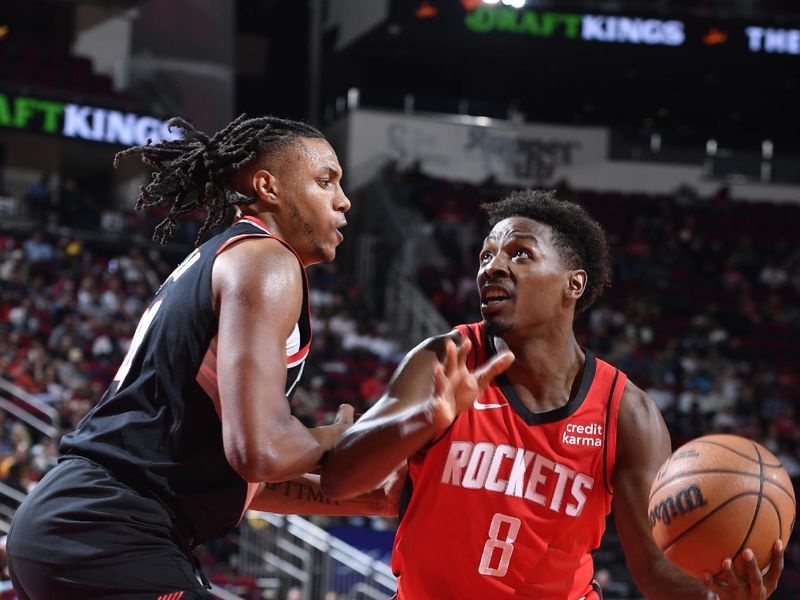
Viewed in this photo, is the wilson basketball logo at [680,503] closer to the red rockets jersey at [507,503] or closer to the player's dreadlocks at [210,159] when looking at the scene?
the red rockets jersey at [507,503]

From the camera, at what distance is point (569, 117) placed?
27.1 m

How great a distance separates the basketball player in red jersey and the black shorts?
2.76ft

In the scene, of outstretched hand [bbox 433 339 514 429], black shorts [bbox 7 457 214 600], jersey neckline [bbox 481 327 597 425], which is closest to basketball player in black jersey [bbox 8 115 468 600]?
black shorts [bbox 7 457 214 600]

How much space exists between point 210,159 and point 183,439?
819 millimetres

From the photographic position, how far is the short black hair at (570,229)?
12.9 ft

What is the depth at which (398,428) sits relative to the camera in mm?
2787

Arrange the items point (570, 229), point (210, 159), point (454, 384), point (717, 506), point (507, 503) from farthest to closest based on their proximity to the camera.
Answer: point (570, 229) < point (507, 503) < point (717, 506) < point (210, 159) < point (454, 384)

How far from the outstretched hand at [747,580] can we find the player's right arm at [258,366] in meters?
1.27

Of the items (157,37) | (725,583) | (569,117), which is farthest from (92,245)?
(725,583)

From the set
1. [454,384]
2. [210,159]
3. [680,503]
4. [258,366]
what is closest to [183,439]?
[258,366]

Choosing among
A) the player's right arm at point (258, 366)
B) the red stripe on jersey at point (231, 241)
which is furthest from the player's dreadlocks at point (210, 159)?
the player's right arm at point (258, 366)

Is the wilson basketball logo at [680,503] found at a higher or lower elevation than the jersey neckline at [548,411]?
lower

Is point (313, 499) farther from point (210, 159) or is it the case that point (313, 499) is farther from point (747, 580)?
point (747, 580)

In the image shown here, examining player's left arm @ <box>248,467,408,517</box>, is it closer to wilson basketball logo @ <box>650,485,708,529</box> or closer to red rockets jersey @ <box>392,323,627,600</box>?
red rockets jersey @ <box>392,323,627,600</box>
